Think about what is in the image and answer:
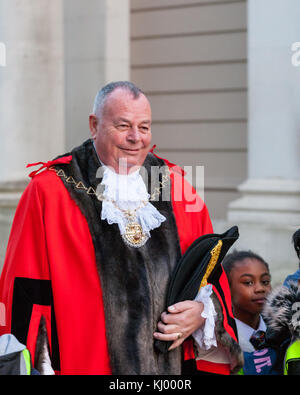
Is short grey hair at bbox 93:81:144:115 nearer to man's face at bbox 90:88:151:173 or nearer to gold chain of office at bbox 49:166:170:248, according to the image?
man's face at bbox 90:88:151:173

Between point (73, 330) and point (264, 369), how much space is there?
100cm

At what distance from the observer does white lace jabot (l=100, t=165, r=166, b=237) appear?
2.81 metres

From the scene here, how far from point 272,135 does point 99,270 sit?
3298mm

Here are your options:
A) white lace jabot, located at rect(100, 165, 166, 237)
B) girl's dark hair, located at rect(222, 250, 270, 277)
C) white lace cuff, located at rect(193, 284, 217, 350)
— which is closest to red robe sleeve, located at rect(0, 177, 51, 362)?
white lace jabot, located at rect(100, 165, 166, 237)

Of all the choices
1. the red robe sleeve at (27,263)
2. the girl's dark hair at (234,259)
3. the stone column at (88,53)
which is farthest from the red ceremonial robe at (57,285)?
the stone column at (88,53)

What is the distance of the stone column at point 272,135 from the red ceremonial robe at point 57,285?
113 inches

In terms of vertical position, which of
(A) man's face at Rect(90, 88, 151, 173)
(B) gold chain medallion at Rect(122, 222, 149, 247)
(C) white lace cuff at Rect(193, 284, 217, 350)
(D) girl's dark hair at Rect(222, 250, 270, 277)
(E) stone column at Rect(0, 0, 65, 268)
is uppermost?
(E) stone column at Rect(0, 0, 65, 268)

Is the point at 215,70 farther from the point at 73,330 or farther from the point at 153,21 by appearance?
the point at 73,330

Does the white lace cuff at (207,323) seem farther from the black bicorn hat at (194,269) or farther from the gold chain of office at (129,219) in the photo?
the gold chain of office at (129,219)

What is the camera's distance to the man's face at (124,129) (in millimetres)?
2744

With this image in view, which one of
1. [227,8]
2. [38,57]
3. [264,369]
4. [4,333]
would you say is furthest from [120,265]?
[227,8]

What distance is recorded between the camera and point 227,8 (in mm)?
6875

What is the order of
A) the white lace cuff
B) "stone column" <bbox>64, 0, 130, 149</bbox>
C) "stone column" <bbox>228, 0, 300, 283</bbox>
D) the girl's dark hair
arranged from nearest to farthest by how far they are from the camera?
the white lace cuff < the girl's dark hair < "stone column" <bbox>228, 0, 300, 283</bbox> < "stone column" <bbox>64, 0, 130, 149</bbox>

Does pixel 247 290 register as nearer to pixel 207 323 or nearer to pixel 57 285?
pixel 207 323
